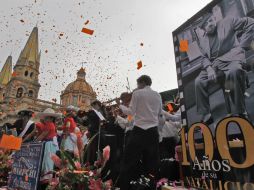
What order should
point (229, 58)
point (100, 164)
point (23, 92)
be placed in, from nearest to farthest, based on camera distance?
point (229, 58) < point (100, 164) < point (23, 92)

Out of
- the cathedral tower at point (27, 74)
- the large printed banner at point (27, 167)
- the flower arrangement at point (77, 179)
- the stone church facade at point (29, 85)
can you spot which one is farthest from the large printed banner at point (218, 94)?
the cathedral tower at point (27, 74)

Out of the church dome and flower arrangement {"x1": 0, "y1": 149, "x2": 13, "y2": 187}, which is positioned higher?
the church dome

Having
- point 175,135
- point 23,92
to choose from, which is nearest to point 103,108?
point 175,135

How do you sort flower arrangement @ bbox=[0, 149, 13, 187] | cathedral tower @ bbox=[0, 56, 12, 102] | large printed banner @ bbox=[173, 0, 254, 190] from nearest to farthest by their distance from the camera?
large printed banner @ bbox=[173, 0, 254, 190] < flower arrangement @ bbox=[0, 149, 13, 187] < cathedral tower @ bbox=[0, 56, 12, 102]

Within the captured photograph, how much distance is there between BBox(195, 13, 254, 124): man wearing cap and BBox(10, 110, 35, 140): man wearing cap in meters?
4.45

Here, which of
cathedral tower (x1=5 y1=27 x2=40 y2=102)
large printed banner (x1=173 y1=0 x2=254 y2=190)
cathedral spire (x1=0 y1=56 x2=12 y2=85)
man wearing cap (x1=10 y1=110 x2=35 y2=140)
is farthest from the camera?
cathedral spire (x1=0 y1=56 x2=12 y2=85)

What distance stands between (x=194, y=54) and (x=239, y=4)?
0.71m

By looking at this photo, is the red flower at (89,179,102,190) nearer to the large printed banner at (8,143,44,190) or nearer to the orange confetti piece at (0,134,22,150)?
the large printed banner at (8,143,44,190)

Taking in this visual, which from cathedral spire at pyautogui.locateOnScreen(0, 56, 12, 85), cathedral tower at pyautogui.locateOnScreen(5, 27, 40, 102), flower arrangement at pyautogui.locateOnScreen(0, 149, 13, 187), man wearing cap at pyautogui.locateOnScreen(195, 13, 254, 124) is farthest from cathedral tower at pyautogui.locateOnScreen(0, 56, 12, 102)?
man wearing cap at pyautogui.locateOnScreen(195, 13, 254, 124)

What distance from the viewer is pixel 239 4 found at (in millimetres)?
2283

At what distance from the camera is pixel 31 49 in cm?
5500

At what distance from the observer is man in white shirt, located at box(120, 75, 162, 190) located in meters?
3.19

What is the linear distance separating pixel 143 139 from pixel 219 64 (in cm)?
147

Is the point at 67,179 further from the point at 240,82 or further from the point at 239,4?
the point at 239,4
